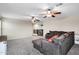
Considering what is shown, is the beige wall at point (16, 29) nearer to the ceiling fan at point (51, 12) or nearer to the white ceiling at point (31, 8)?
the white ceiling at point (31, 8)

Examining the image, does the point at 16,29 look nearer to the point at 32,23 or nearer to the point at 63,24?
the point at 32,23

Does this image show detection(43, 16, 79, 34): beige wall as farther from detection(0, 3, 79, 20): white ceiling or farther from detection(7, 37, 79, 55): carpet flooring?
detection(7, 37, 79, 55): carpet flooring

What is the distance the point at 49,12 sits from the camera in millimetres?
2086

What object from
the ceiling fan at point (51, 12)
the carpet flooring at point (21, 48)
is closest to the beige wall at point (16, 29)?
the carpet flooring at point (21, 48)

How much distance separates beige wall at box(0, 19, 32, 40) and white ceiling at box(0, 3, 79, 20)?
16cm

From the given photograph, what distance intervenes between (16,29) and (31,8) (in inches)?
20.8

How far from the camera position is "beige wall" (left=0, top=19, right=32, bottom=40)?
2.13 metres

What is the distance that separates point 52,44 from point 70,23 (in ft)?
1.80

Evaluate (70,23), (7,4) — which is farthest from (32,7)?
(70,23)

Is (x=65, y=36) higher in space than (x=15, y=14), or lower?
lower

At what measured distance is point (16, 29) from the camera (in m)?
2.19

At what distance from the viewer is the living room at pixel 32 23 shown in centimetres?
206

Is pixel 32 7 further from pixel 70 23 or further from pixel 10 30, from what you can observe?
pixel 70 23

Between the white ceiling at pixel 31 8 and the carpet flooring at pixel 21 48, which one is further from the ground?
the white ceiling at pixel 31 8
